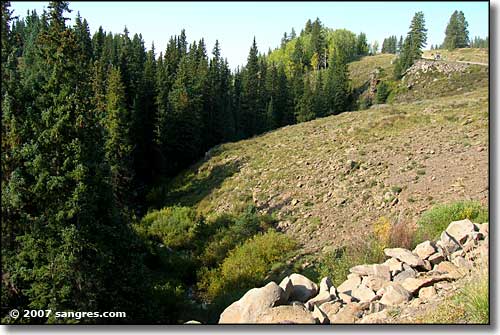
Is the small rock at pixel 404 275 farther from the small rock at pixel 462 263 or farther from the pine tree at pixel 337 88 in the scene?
the pine tree at pixel 337 88

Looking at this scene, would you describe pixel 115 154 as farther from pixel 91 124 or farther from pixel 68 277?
pixel 68 277

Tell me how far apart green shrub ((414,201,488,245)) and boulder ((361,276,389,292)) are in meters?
1.90

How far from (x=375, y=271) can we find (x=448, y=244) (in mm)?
1223

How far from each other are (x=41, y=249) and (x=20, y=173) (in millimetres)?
1153

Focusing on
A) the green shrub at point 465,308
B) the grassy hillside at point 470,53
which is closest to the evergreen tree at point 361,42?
the grassy hillside at point 470,53

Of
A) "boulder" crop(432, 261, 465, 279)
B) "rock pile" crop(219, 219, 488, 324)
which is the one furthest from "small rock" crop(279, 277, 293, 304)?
"boulder" crop(432, 261, 465, 279)

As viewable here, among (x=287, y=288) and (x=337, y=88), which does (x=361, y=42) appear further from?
(x=337, y=88)

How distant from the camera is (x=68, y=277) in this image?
6.10 metres

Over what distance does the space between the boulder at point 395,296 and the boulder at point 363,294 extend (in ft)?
0.65

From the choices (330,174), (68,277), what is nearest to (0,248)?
(68,277)

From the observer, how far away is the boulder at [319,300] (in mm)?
5840

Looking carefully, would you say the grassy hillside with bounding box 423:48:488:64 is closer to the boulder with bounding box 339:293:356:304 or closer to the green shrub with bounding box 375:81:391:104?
the boulder with bounding box 339:293:356:304

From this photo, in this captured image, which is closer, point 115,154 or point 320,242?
point 320,242

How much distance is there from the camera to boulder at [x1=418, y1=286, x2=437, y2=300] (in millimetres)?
5473
